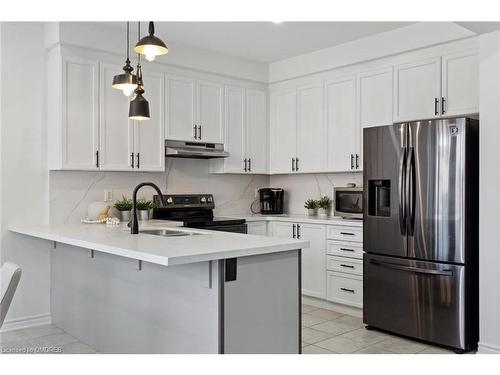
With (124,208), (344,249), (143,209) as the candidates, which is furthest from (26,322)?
(344,249)

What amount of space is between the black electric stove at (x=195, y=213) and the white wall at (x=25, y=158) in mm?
1121

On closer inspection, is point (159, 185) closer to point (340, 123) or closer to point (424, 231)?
point (340, 123)

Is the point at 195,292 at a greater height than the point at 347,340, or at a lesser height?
greater

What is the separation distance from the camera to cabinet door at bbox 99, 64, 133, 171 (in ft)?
13.8

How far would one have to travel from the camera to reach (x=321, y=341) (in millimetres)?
3643

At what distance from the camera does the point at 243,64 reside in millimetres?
5246

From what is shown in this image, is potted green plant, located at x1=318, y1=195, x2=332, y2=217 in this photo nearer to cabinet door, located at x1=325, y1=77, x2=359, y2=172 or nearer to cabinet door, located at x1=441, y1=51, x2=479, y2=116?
cabinet door, located at x1=325, y1=77, x2=359, y2=172

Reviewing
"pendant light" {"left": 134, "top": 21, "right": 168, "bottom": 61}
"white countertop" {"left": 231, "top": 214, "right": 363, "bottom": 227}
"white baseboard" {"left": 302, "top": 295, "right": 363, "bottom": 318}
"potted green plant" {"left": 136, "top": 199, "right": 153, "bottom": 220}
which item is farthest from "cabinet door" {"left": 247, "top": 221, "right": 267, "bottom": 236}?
"pendant light" {"left": 134, "top": 21, "right": 168, "bottom": 61}

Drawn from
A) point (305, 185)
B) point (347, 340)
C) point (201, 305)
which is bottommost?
point (347, 340)

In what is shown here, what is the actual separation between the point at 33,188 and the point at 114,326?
4.98ft

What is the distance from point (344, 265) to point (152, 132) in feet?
7.03

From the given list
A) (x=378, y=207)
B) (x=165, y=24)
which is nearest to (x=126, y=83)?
(x=165, y=24)

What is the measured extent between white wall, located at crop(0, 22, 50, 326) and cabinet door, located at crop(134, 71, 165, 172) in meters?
0.81

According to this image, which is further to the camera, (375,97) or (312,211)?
(312,211)
